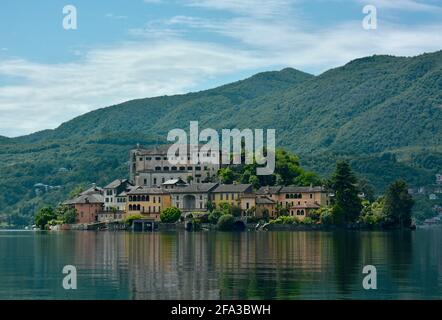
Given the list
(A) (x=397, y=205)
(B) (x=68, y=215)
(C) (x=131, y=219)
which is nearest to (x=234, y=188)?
(C) (x=131, y=219)

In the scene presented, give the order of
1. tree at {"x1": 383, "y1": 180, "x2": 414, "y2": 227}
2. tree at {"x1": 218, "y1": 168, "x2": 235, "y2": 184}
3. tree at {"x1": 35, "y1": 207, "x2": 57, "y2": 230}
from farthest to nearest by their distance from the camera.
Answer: tree at {"x1": 35, "y1": 207, "x2": 57, "y2": 230} → tree at {"x1": 218, "y1": 168, "x2": 235, "y2": 184} → tree at {"x1": 383, "y1": 180, "x2": 414, "y2": 227}

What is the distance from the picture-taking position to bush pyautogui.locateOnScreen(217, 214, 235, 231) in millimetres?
145375

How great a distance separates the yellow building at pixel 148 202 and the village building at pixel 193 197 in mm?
1242

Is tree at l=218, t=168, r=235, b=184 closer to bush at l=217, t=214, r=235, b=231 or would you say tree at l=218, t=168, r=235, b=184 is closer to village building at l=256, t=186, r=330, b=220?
village building at l=256, t=186, r=330, b=220

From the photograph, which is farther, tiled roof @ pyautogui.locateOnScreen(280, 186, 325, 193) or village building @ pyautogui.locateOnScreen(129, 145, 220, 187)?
village building @ pyautogui.locateOnScreen(129, 145, 220, 187)

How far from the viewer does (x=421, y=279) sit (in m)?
54.2

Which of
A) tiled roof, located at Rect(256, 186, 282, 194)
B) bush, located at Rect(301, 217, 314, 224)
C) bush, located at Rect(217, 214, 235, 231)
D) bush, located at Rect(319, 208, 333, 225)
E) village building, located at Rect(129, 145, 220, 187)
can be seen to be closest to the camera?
bush, located at Rect(319, 208, 333, 225)

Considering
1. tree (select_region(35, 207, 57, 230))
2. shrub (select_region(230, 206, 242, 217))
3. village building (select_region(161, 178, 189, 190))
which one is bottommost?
tree (select_region(35, 207, 57, 230))

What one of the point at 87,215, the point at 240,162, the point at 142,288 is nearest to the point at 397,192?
the point at 240,162

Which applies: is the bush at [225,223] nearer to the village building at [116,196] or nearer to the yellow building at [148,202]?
the yellow building at [148,202]

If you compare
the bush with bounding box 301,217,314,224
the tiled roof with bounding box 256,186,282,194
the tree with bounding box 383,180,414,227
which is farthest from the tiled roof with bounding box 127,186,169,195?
the tree with bounding box 383,180,414,227

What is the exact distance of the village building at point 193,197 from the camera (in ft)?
520
